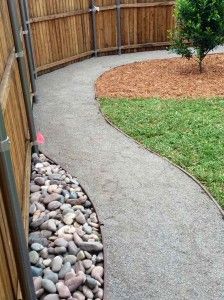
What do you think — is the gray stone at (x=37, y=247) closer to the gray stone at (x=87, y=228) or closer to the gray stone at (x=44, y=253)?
the gray stone at (x=44, y=253)

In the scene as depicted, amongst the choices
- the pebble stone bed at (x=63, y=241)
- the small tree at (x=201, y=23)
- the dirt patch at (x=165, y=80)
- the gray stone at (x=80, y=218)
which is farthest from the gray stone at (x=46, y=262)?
the small tree at (x=201, y=23)

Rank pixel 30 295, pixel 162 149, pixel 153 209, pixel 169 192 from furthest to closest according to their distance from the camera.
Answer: pixel 162 149 < pixel 169 192 < pixel 153 209 < pixel 30 295

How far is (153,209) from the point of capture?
466 cm

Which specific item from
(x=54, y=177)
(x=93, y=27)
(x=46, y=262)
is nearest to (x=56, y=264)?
(x=46, y=262)

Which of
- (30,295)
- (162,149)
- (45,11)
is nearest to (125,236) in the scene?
(30,295)

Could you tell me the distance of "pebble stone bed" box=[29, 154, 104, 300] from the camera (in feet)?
11.5

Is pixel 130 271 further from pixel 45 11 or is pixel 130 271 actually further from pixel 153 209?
pixel 45 11

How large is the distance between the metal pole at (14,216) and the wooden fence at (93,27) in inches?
325

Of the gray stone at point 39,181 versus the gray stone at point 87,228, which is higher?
the gray stone at point 39,181

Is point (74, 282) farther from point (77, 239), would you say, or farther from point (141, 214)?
point (141, 214)

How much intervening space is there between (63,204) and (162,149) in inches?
80.1

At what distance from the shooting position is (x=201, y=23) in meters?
9.35

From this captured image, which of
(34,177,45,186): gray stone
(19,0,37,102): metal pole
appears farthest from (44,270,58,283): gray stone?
(19,0,37,102): metal pole

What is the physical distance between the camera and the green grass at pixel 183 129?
5.49 metres
